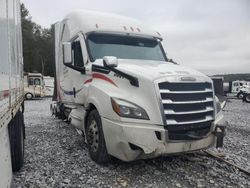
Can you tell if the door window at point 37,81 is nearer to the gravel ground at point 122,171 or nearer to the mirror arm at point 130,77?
the gravel ground at point 122,171

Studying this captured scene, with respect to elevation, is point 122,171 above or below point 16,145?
below

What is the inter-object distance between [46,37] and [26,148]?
5658cm

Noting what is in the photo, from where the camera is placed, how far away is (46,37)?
60.8 m

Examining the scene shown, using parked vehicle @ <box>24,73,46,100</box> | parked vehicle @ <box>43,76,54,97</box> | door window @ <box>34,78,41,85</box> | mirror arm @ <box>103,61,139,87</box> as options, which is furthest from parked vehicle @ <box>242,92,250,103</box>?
mirror arm @ <box>103,61,139,87</box>

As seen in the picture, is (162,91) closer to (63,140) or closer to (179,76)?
(179,76)

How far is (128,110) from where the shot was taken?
5.19m

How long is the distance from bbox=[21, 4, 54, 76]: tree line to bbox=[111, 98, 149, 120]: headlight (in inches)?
1868

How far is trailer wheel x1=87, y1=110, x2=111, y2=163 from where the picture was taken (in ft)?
18.7

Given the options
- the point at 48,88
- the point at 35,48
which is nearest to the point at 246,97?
the point at 48,88

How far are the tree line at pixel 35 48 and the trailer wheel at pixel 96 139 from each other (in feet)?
152

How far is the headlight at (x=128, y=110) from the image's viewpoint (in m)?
5.13

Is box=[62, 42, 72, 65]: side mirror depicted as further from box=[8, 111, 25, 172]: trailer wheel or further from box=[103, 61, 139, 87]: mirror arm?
box=[8, 111, 25, 172]: trailer wheel

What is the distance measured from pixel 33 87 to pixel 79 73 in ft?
80.2

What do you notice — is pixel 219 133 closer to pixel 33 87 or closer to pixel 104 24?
pixel 104 24
